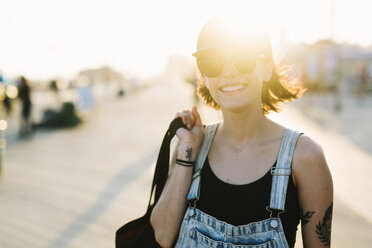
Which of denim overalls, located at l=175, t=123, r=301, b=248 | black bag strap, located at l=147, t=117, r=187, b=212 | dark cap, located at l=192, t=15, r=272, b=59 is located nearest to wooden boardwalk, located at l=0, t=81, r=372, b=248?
black bag strap, located at l=147, t=117, r=187, b=212

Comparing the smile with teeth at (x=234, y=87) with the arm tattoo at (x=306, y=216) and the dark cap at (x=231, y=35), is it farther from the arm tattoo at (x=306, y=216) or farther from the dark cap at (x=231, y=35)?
the arm tattoo at (x=306, y=216)

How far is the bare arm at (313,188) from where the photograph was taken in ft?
5.02

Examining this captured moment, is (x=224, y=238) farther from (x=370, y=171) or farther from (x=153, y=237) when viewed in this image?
(x=370, y=171)

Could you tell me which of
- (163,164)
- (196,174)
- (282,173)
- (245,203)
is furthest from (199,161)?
(282,173)

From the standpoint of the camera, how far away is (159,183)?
1.90m

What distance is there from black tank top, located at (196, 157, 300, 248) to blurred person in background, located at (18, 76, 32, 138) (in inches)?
423

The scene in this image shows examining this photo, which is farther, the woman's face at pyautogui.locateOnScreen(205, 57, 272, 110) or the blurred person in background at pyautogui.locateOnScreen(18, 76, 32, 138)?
the blurred person in background at pyautogui.locateOnScreen(18, 76, 32, 138)

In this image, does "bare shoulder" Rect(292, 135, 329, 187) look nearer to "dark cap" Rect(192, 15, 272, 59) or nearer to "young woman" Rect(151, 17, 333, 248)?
"young woman" Rect(151, 17, 333, 248)

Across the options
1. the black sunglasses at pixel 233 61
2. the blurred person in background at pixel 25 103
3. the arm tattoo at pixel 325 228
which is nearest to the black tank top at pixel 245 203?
the arm tattoo at pixel 325 228

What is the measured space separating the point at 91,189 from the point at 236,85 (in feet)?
15.8

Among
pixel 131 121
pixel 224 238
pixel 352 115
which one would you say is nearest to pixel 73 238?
pixel 224 238

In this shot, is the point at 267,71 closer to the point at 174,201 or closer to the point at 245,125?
the point at 245,125

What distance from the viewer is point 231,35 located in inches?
63.6

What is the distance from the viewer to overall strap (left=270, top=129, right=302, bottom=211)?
1488 millimetres
